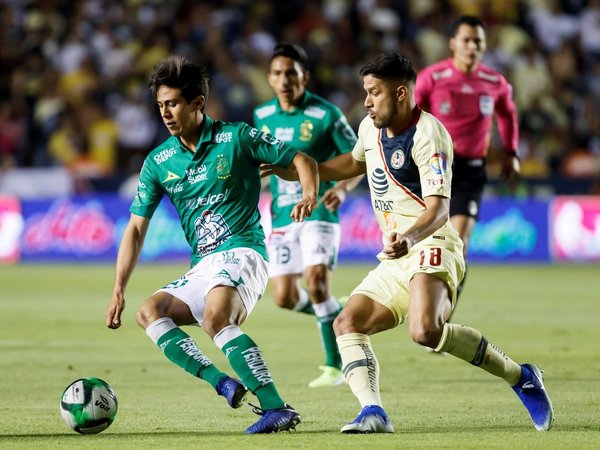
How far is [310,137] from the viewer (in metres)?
9.91

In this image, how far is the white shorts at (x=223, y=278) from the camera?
6.94 m

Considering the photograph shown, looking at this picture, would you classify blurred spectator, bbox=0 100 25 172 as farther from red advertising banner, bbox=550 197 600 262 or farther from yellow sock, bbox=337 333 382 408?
yellow sock, bbox=337 333 382 408

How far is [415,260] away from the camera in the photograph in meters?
6.96

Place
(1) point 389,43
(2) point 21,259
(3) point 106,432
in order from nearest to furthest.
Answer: (3) point 106,432, (2) point 21,259, (1) point 389,43

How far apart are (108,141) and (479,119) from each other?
13024 mm

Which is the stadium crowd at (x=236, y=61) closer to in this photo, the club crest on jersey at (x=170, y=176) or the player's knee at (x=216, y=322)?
the club crest on jersey at (x=170, y=176)

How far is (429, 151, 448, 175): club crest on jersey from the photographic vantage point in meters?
6.73

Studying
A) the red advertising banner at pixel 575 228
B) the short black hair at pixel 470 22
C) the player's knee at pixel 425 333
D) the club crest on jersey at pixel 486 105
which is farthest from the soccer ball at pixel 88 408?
the red advertising banner at pixel 575 228

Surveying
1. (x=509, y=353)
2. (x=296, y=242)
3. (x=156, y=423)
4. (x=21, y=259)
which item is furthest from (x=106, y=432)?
(x=21, y=259)

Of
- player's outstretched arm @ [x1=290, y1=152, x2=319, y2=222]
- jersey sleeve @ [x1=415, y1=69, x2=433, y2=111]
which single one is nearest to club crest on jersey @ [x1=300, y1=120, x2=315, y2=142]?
jersey sleeve @ [x1=415, y1=69, x2=433, y2=111]

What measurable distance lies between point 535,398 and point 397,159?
1.51 metres

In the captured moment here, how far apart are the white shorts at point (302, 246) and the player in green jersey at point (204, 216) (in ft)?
8.01

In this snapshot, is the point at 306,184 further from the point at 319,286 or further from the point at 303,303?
the point at 303,303

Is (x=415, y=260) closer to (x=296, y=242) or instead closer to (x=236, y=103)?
(x=296, y=242)
